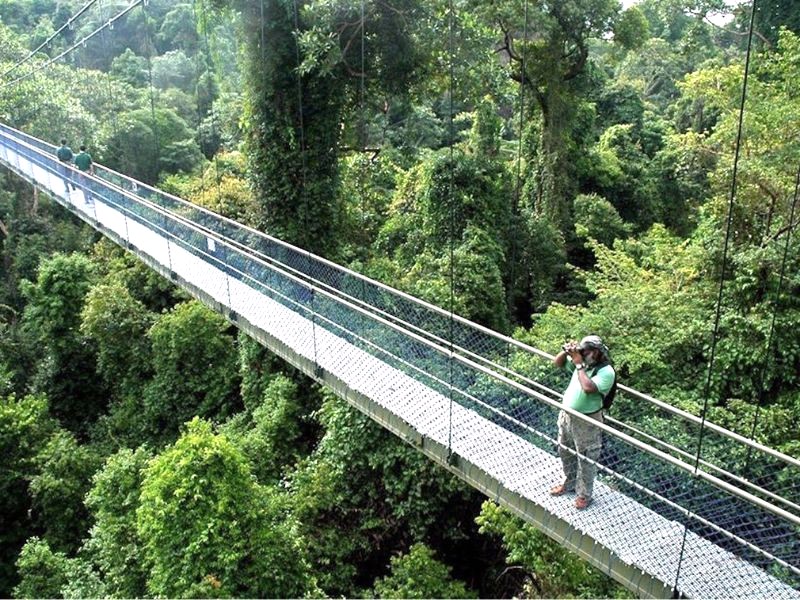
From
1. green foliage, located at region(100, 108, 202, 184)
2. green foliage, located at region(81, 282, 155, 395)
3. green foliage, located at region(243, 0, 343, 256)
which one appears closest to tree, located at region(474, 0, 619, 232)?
green foliage, located at region(243, 0, 343, 256)

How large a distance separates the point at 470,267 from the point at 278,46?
3.83 meters

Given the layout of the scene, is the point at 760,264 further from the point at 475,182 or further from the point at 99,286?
the point at 99,286

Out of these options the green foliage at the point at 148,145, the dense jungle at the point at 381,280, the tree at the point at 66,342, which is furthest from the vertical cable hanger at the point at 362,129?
the green foliage at the point at 148,145

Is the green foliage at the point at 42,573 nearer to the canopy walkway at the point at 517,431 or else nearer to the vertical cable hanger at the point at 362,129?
the canopy walkway at the point at 517,431

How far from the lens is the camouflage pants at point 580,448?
3361 mm

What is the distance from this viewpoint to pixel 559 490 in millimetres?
3533

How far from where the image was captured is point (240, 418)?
9.31 m

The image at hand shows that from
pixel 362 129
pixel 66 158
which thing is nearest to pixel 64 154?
pixel 66 158

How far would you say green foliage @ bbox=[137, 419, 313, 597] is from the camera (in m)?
5.54

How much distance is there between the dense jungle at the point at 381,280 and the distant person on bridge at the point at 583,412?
3.49ft

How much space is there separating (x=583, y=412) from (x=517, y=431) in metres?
0.98

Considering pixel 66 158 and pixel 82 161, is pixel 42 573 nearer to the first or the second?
pixel 82 161

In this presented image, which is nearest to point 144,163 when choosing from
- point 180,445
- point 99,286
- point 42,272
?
point 42,272

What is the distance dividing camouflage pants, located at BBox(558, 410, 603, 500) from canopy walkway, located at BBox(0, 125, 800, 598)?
0.09 m
